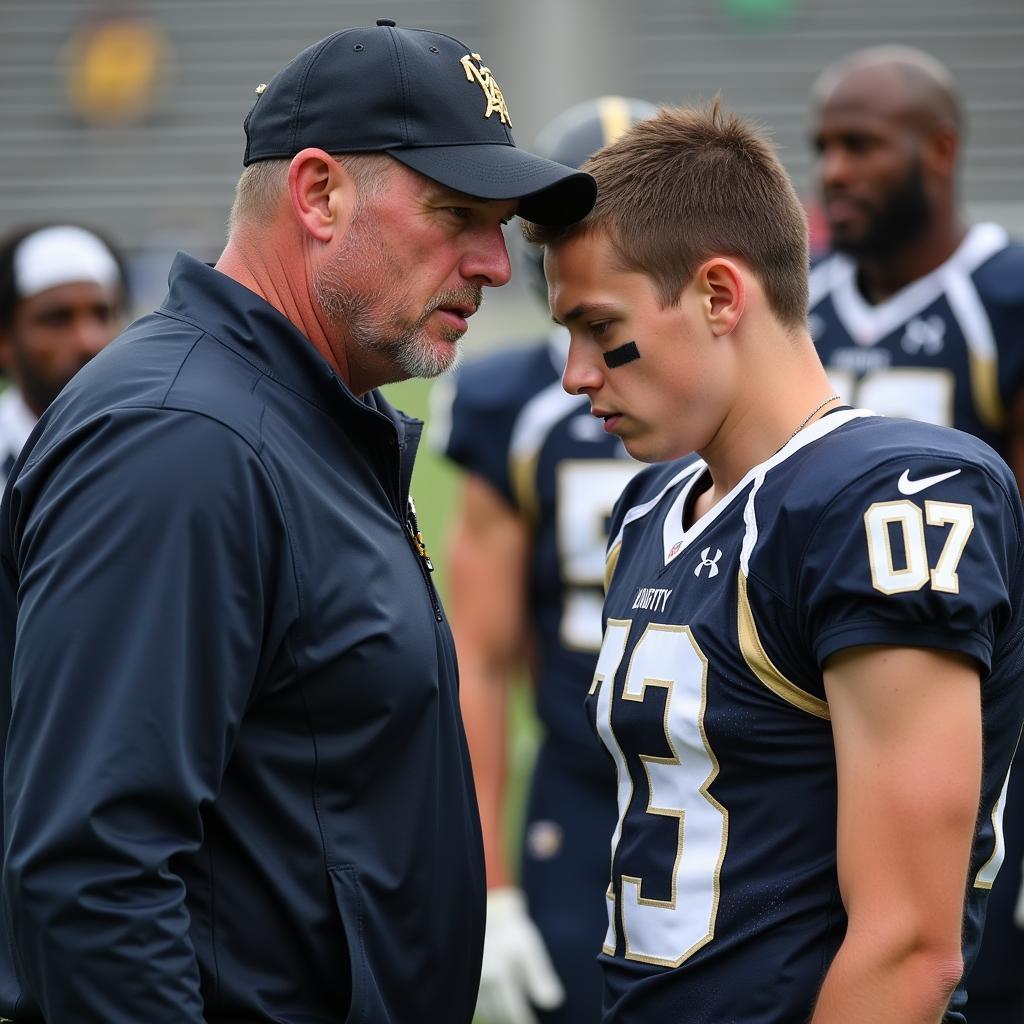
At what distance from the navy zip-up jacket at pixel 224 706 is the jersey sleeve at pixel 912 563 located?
0.51 m

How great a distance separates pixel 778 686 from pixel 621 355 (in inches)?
18.8

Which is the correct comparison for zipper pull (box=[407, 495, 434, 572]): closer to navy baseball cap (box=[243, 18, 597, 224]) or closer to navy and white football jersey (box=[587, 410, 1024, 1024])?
navy and white football jersey (box=[587, 410, 1024, 1024])

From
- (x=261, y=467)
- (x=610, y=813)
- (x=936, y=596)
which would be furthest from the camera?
(x=610, y=813)

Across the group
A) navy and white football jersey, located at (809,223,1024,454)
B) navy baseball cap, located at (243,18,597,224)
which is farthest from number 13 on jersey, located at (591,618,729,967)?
navy and white football jersey, located at (809,223,1024,454)

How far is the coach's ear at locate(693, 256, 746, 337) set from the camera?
2.03 m

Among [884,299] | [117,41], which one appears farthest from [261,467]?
[117,41]

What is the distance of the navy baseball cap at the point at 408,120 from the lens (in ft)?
6.64

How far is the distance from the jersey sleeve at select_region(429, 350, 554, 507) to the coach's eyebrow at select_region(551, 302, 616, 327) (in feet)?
5.99

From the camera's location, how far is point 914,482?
178 centimetres

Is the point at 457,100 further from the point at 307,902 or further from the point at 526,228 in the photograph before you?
the point at 307,902

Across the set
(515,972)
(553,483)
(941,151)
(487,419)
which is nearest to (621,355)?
(553,483)

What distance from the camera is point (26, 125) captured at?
14.5 m

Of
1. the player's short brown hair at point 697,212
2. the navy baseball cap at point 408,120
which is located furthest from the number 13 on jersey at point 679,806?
the navy baseball cap at point 408,120

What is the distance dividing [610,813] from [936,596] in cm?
A: 214
